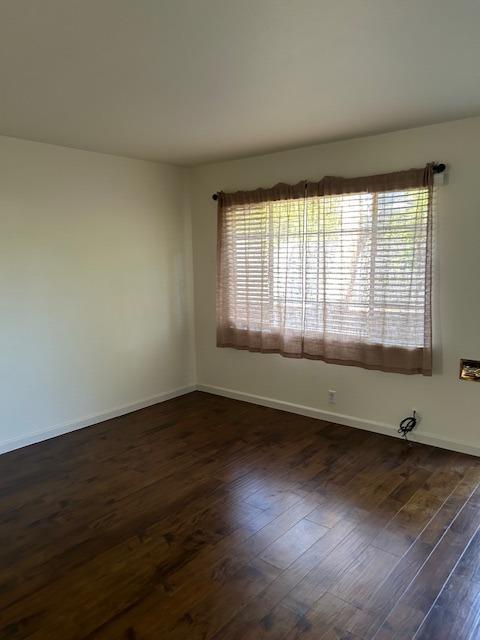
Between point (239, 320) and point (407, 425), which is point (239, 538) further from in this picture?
point (239, 320)

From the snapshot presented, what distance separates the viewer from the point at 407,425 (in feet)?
11.9

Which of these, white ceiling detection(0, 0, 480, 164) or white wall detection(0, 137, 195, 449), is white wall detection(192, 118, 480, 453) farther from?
white wall detection(0, 137, 195, 449)

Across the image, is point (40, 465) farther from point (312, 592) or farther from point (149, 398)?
point (312, 592)

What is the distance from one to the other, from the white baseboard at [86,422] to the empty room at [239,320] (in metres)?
0.02

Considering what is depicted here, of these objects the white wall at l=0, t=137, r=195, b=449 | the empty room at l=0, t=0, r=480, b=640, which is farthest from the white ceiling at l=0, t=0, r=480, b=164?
the white wall at l=0, t=137, r=195, b=449

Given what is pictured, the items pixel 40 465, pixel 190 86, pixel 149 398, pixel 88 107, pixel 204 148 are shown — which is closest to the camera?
pixel 190 86

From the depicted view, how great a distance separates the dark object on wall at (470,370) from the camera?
3281mm

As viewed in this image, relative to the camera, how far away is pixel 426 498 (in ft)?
9.18

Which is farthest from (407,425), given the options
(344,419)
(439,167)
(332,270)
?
(439,167)

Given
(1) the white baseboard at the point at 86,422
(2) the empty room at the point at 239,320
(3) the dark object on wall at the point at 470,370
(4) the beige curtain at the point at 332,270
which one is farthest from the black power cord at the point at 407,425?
(1) the white baseboard at the point at 86,422

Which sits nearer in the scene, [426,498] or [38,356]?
[426,498]

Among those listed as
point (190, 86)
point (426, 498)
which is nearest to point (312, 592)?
point (426, 498)

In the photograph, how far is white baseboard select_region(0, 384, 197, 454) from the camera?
362 centimetres

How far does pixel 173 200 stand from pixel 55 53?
8.89ft
